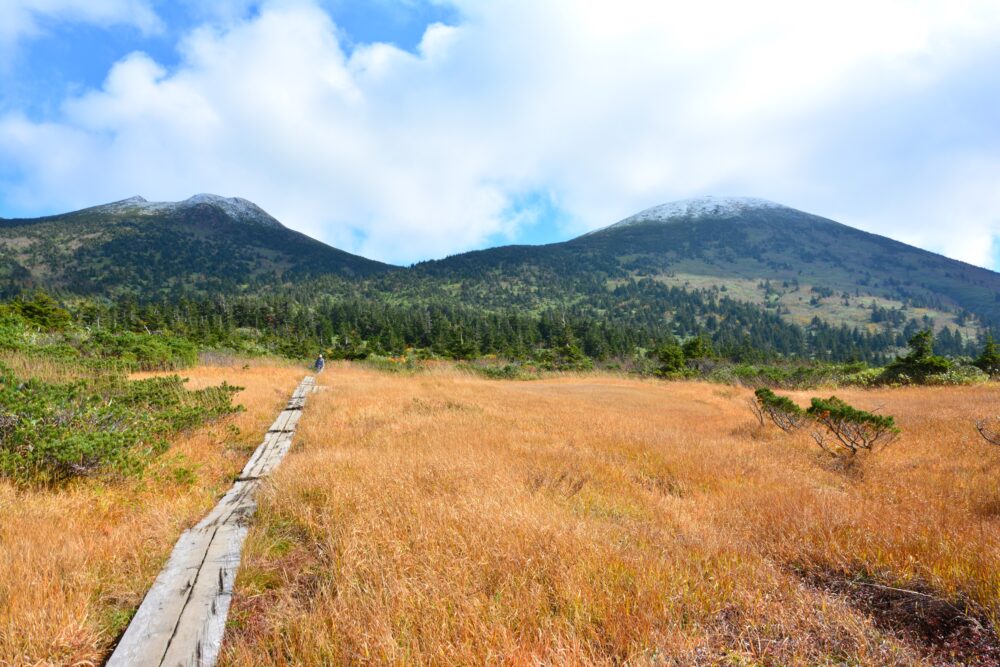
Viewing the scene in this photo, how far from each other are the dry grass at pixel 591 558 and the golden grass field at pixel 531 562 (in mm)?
18

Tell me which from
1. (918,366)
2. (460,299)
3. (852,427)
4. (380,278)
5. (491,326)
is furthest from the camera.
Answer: (380,278)

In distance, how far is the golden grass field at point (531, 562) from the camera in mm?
2250

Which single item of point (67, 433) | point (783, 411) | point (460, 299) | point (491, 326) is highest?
point (460, 299)

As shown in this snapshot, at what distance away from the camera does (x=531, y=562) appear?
2996mm

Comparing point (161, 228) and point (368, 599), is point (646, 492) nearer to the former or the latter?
point (368, 599)

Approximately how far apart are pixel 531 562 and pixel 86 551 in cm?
329

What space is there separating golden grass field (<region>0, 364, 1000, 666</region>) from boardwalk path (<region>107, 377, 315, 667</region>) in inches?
5.4

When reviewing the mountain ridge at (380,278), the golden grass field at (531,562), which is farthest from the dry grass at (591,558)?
the mountain ridge at (380,278)

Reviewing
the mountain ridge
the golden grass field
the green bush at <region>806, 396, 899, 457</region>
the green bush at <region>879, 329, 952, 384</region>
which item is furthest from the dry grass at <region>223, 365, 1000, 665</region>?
the mountain ridge

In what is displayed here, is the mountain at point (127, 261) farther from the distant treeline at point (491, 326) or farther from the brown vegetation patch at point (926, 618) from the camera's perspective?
the brown vegetation patch at point (926, 618)

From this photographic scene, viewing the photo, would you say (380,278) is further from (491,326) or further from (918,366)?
(918,366)

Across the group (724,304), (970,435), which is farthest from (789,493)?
(724,304)

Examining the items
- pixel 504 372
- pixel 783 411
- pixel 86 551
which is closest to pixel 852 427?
pixel 783 411

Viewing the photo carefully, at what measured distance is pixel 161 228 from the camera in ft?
638
